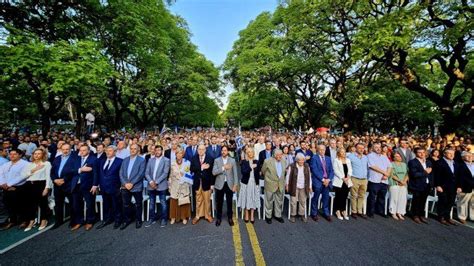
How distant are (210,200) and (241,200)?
2.66 feet

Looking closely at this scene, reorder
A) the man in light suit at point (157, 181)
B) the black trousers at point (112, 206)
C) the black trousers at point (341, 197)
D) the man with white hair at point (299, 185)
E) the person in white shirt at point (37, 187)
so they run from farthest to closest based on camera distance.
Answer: the black trousers at point (341, 197) → the man with white hair at point (299, 185) → the man in light suit at point (157, 181) → the black trousers at point (112, 206) → the person in white shirt at point (37, 187)

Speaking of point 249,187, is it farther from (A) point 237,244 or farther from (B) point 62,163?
(B) point 62,163

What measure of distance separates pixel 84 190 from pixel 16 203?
141 cm

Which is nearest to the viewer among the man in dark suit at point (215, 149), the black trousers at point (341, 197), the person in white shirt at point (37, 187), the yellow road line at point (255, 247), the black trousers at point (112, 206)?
the yellow road line at point (255, 247)

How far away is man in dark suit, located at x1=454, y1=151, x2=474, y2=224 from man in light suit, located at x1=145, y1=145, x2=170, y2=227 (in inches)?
266

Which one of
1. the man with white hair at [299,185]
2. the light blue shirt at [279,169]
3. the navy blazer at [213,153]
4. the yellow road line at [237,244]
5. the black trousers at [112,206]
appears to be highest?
the navy blazer at [213,153]

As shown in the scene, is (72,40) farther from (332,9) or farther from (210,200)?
(332,9)

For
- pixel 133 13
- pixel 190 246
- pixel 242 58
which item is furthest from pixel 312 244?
pixel 242 58

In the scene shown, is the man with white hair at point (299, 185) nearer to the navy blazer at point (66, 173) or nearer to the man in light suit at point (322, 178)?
the man in light suit at point (322, 178)

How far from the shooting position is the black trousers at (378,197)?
5730 millimetres

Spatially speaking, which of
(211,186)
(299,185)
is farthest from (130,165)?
(299,185)

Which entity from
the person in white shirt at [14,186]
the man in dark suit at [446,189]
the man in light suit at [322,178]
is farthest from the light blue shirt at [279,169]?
the person in white shirt at [14,186]

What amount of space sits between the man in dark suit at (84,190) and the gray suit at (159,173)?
1087mm

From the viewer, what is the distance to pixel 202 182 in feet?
17.5
